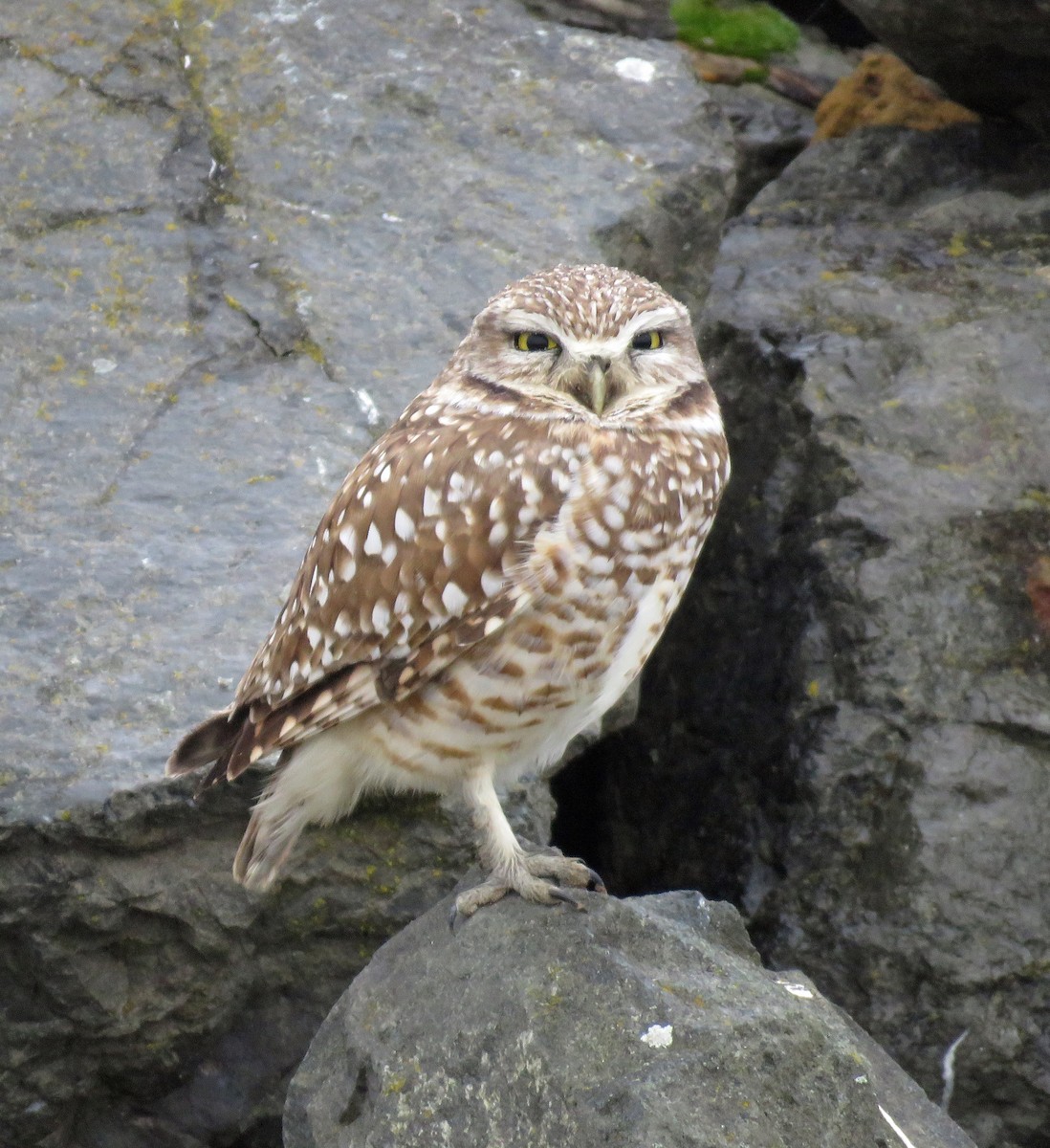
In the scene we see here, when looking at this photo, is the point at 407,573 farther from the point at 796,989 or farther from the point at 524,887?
the point at 796,989

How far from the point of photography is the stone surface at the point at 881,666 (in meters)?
4.00

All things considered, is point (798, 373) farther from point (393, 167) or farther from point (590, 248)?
point (393, 167)

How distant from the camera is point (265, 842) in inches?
133

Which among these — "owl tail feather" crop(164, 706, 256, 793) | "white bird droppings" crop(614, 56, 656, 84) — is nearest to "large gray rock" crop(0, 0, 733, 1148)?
"white bird droppings" crop(614, 56, 656, 84)

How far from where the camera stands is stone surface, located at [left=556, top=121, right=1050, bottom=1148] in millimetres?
4000

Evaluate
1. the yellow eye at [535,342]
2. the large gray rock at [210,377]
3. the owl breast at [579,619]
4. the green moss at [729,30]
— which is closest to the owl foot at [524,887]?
the owl breast at [579,619]

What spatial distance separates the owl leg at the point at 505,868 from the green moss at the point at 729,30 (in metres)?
4.84

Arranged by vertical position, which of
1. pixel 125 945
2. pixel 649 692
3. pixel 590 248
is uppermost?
pixel 590 248

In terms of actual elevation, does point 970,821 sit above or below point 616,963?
below

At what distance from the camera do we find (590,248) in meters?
4.82

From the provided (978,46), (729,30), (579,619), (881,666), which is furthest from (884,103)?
(579,619)

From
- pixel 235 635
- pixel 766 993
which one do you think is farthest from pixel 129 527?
pixel 766 993

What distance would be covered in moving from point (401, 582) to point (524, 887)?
67cm

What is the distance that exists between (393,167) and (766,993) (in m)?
3.24
